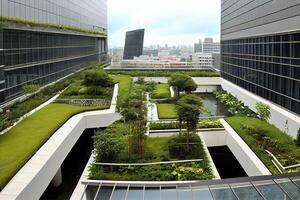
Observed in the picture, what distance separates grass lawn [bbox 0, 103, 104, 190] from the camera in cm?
1437

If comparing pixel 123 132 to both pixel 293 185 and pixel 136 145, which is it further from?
pixel 293 185

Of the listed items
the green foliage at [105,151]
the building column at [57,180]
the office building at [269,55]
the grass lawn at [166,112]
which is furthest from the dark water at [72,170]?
the office building at [269,55]

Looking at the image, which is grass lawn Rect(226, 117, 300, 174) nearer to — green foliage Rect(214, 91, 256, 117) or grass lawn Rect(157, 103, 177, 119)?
grass lawn Rect(157, 103, 177, 119)

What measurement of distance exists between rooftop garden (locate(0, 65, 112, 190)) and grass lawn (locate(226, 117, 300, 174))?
1089 cm

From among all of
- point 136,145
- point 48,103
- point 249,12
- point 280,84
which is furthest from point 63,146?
point 249,12

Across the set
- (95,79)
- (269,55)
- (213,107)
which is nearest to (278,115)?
(269,55)

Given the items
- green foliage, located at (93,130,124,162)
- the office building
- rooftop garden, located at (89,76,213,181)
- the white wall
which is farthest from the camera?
the office building

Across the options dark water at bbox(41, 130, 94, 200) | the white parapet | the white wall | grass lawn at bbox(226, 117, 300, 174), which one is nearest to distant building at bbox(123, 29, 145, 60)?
the white wall

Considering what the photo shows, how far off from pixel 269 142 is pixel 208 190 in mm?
10010

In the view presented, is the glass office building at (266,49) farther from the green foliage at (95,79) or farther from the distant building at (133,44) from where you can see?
the distant building at (133,44)

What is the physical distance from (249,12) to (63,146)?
24.4 metres

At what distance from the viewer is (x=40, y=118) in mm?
23531

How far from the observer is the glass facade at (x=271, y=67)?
23.4 meters

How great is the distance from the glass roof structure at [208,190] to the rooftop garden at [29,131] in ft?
12.8
